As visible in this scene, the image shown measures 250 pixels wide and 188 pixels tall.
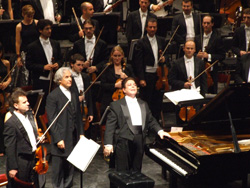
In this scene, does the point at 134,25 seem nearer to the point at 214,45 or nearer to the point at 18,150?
the point at 214,45

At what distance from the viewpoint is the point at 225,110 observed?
582 centimetres

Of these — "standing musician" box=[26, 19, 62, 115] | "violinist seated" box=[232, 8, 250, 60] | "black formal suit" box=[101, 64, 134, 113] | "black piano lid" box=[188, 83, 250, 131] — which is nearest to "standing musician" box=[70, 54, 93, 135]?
"black formal suit" box=[101, 64, 134, 113]

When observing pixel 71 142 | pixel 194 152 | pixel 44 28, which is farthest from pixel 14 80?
pixel 194 152

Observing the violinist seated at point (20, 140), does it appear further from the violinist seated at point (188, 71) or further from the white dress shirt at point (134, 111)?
the violinist seated at point (188, 71)

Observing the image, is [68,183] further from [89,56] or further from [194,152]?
[89,56]

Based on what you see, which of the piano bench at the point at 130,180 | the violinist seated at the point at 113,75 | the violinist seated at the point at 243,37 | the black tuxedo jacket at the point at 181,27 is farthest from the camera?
the black tuxedo jacket at the point at 181,27

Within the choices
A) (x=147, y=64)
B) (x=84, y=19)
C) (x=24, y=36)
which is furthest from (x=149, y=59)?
(x=24, y=36)

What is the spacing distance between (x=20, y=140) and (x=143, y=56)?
116 inches

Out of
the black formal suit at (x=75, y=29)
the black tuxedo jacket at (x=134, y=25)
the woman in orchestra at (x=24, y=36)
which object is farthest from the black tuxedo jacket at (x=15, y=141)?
the black tuxedo jacket at (x=134, y=25)

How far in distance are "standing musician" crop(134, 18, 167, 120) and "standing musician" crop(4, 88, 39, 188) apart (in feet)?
8.56

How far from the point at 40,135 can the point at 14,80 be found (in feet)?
6.97

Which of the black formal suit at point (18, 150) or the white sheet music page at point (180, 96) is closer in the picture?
the black formal suit at point (18, 150)

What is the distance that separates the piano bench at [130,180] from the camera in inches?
226

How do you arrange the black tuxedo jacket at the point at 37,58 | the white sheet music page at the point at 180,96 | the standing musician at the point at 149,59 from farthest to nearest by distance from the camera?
the standing musician at the point at 149,59, the black tuxedo jacket at the point at 37,58, the white sheet music page at the point at 180,96
